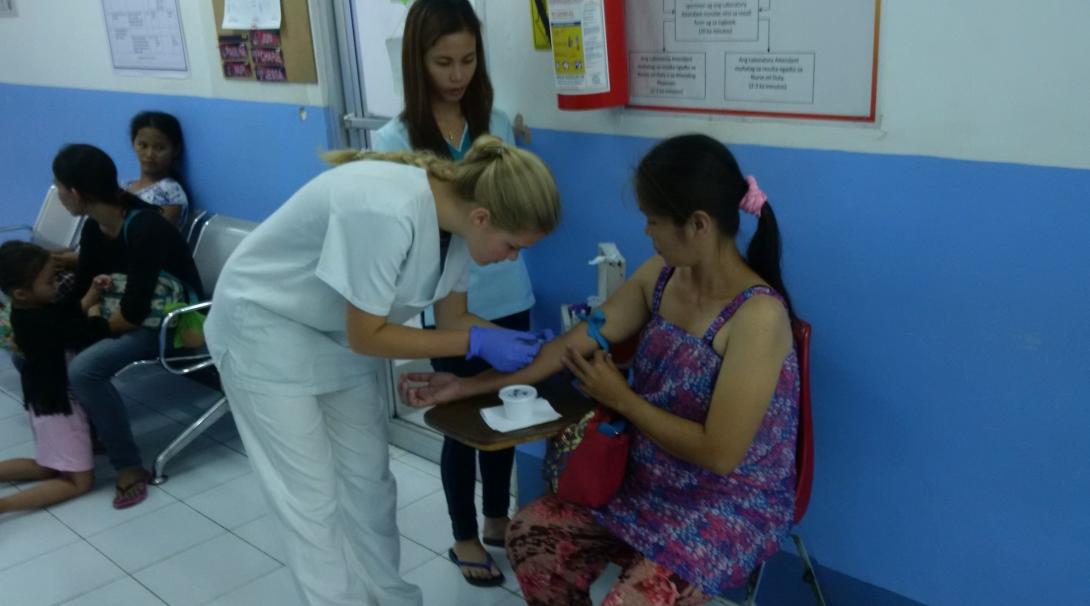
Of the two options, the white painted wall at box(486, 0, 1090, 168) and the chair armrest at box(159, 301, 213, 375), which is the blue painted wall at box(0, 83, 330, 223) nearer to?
the chair armrest at box(159, 301, 213, 375)

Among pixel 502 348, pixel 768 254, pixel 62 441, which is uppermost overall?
pixel 768 254

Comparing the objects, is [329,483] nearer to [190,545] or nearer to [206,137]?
[190,545]

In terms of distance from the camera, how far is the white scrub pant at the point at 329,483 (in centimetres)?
186

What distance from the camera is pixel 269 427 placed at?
1.84m

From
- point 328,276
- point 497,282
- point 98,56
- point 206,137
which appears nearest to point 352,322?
point 328,276

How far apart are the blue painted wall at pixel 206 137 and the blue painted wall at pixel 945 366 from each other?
166 centimetres

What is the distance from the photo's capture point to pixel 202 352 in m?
3.12

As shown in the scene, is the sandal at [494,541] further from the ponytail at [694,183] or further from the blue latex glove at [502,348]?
the ponytail at [694,183]

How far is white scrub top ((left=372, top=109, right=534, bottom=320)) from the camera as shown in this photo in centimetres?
220

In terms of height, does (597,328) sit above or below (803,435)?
above

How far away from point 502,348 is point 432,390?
0.59ft

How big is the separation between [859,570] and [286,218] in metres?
1.42

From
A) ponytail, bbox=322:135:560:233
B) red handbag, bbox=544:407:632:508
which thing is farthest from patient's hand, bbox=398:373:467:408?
ponytail, bbox=322:135:560:233

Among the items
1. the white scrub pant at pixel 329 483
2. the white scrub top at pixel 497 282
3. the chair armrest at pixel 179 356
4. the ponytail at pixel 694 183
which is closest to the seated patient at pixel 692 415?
the ponytail at pixel 694 183
